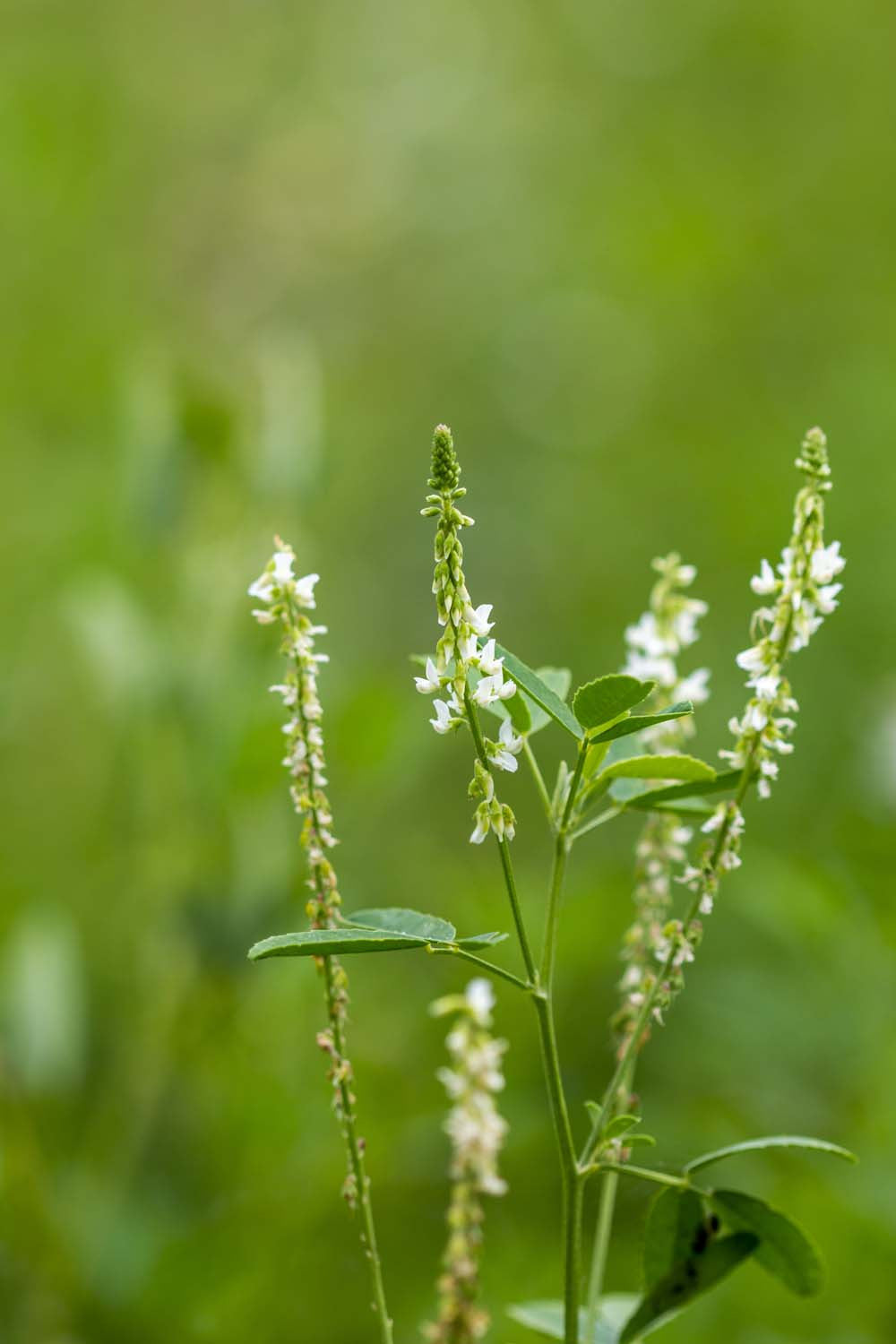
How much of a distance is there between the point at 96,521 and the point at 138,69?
8.19ft

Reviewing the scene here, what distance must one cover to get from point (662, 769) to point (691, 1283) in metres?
0.22

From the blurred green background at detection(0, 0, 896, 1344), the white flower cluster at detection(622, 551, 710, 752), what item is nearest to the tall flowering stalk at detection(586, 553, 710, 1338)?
the white flower cluster at detection(622, 551, 710, 752)

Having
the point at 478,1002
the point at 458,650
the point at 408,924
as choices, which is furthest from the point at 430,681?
the point at 478,1002

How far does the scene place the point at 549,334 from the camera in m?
4.19

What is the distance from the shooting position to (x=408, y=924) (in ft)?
2.02

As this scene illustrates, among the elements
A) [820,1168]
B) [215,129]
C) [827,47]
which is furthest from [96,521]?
[827,47]

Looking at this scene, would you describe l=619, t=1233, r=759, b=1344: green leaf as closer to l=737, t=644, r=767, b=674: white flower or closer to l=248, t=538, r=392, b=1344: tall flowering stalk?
l=248, t=538, r=392, b=1344: tall flowering stalk

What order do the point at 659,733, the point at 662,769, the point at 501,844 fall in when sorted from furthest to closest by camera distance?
the point at 659,733 < the point at 662,769 < the point at 501,844

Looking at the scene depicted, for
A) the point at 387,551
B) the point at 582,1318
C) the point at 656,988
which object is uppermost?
the point at 387,551

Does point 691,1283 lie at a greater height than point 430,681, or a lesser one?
lesser

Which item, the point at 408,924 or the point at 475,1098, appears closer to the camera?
the point at 408,924

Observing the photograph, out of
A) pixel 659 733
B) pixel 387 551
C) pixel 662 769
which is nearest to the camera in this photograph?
pixel 662 769

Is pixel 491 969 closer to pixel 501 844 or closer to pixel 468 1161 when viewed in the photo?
pixel 501 844

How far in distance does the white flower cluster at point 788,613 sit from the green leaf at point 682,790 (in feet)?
0.16
